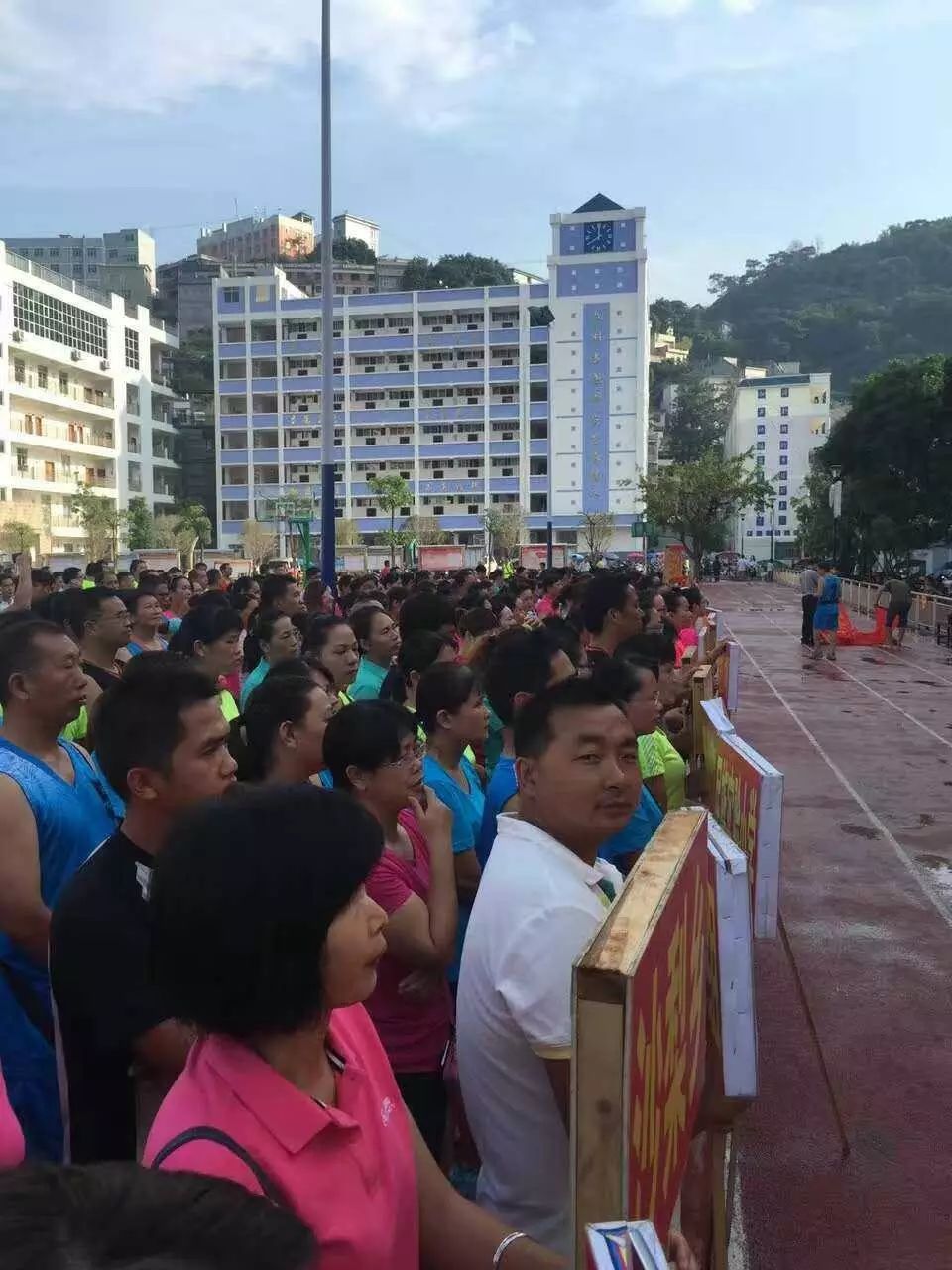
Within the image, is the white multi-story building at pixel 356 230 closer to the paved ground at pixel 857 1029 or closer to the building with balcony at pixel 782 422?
the building with balcony at pixel 782 422

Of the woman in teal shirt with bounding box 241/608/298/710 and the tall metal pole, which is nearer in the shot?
the woman in teal shirt with bounding box 241/608/298/710

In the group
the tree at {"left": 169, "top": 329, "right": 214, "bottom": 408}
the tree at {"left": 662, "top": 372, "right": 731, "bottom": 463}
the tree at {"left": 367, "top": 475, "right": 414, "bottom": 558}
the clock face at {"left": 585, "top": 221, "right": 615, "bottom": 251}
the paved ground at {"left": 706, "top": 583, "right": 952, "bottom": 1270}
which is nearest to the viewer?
the paved ground at {"left": 706, "top": 583, "right": 952, "bottom": 1270}

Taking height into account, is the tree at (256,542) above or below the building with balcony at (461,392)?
below

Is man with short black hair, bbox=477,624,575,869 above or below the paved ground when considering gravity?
above

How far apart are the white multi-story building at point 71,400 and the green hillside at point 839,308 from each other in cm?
7956

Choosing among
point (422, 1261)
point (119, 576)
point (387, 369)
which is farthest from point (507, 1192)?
point (387, 369)

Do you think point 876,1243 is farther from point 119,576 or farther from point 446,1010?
point 119,576

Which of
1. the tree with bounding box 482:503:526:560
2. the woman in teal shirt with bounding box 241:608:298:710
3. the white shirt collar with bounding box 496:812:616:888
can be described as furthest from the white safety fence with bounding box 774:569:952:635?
the tree with bounding box 482:503:526:560

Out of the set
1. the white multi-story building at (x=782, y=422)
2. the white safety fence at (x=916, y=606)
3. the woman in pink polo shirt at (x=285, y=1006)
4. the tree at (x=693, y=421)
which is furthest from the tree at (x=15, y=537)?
the white multi-story building at (x=782, y=422)

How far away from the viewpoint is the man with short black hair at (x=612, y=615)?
646 centimetres

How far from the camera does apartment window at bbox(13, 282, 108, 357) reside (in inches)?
1954

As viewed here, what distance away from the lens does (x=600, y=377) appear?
6638cm

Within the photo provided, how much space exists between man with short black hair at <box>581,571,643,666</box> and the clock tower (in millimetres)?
59821

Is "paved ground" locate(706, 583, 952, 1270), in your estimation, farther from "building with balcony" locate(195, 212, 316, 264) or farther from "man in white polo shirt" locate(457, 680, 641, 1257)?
"building with balcony" locate(195, 212, 316, 264)
